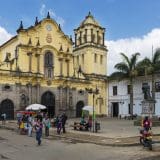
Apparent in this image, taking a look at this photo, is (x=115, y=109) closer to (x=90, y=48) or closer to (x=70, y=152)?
(x=90, y=48)

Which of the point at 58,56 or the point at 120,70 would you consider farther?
the point at 58,56

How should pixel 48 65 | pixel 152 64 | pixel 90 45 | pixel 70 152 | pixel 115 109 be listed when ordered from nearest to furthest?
1. pixel 70 152
2. pixel 152 64
3. pixel 48 65
4. pixel 90 45
5. pixel 115 109

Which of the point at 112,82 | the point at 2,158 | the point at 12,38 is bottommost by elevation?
the point at 2,158

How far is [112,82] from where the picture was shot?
58.0 metres

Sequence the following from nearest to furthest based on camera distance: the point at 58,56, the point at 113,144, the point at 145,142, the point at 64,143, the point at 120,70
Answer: the point at 145,142 → the point at 113,144 → the point at 64,143 → the point at 120,70 → the point at 58,56

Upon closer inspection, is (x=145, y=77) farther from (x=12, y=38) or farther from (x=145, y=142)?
(x=145, y=142)

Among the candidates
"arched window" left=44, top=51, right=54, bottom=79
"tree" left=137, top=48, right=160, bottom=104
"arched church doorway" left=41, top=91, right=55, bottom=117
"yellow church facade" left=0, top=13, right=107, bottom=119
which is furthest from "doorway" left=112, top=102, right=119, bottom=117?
"tree" left=137, top=48, right=160, bottom=104

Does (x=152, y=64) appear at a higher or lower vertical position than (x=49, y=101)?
higher

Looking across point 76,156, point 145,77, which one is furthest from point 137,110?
point 76,156

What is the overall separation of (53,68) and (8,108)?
29.4 ft

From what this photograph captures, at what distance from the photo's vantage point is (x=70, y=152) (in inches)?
691

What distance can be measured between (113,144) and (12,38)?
35.6 meters

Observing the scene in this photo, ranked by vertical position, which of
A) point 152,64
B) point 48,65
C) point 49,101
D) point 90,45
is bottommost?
point 49,101

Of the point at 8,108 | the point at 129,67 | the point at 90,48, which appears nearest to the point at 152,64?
the point at 129,67
